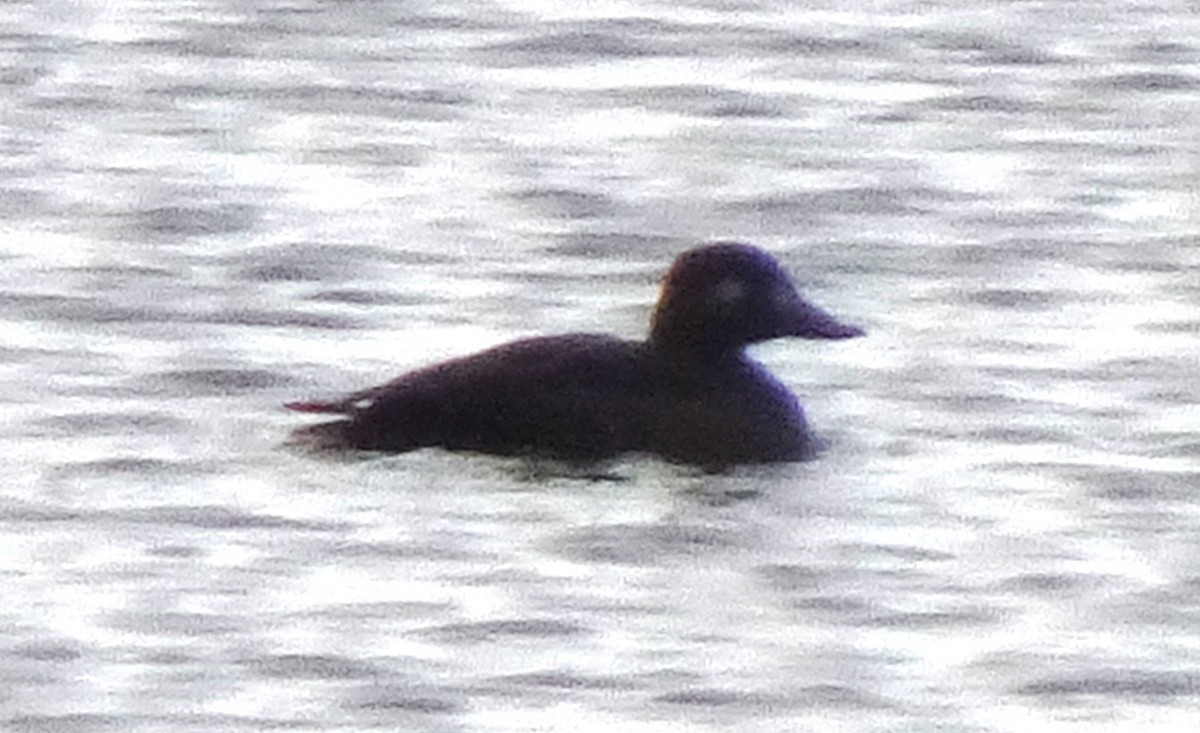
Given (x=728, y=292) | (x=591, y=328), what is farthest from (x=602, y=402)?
(x=591, y=328)

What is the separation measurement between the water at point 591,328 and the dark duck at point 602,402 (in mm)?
76

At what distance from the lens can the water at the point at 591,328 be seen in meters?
11.7

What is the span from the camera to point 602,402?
13094 mm

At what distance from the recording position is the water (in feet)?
38.4

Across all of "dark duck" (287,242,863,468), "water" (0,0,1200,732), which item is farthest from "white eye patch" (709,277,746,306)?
"water" (0,0,1200,732)

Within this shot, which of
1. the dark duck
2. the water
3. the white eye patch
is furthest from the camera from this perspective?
the white eye patch

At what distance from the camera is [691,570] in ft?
40.9

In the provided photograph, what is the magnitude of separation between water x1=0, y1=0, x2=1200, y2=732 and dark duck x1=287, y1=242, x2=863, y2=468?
76 millimetres

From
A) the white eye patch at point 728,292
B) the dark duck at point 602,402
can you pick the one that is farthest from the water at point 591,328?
the white eye patch at point 728,292

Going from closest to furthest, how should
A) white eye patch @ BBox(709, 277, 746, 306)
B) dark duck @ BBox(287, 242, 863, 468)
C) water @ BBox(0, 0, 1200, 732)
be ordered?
water @ BBox(0, 0, 1200, 732), dark duck @ BBox(287, 242, 863, 468), white eye patch @ BBox(709, 277, 746, 306)

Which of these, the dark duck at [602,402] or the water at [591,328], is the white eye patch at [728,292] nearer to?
the dark duck at [602,402]

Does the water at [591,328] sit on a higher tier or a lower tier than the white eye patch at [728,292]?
lower

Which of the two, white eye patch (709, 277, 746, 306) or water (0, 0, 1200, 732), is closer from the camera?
water (0, 0, 1200, 732)

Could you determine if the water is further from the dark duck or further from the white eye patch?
the white eye patch
